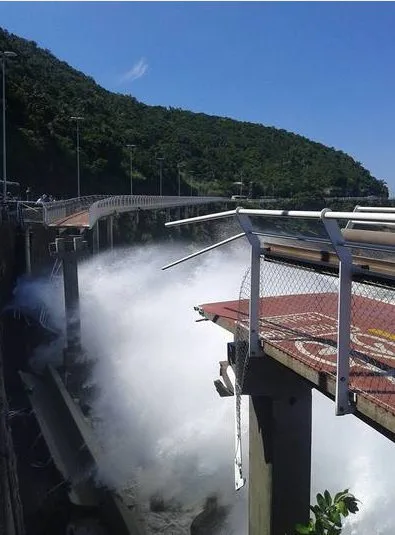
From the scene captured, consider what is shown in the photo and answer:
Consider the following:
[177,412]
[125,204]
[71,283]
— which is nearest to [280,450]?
[177,412]

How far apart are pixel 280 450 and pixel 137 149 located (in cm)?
8181

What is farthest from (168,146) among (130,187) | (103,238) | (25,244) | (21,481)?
(21,481)

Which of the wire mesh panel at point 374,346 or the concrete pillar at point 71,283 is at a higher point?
the wire mesh panel at point 374,346

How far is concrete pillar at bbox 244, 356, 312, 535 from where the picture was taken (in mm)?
4734

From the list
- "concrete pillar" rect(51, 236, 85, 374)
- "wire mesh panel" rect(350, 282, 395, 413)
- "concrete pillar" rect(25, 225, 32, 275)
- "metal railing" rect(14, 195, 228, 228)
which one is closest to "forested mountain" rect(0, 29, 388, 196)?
"metal railing" rect(14, 195, 228, 228)

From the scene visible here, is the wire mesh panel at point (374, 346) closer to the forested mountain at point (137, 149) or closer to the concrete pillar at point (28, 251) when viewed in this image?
the concrete pillar at point (28, 251)

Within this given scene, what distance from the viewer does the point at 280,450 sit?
4.75m

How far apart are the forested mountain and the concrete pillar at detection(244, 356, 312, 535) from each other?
160 ft

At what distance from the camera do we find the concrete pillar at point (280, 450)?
15.5 feet

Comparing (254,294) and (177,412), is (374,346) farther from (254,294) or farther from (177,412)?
(177,412)

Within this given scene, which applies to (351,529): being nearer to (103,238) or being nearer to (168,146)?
(103,238)

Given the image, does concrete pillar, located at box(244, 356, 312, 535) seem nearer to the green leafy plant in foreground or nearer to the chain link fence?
the chain link fence

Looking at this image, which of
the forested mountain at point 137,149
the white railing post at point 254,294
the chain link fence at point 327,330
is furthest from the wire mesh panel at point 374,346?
the forested mountain at point 137,149

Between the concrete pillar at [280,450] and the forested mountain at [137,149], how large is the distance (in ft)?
160
